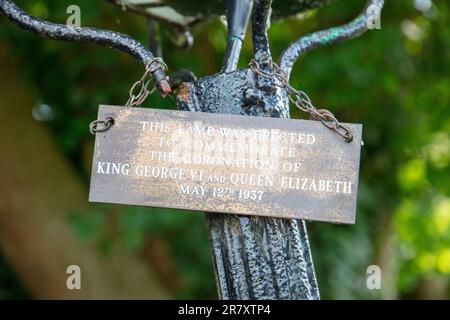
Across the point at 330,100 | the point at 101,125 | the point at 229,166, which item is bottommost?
the point at 229,166

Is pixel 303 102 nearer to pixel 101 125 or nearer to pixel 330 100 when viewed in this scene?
pixel 101 125

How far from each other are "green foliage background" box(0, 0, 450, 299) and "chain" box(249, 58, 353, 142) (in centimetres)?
286

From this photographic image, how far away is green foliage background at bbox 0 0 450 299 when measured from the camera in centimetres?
496

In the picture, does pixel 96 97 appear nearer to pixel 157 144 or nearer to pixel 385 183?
pixel 385 183

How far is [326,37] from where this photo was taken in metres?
1.86

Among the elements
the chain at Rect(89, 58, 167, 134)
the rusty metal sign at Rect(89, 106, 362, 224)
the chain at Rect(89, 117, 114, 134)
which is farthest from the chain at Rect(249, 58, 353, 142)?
the chain at Rect(89, 117, 114, 134)

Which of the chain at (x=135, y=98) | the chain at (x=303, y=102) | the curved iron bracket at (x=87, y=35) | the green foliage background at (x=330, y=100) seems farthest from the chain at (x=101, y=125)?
the green foliage background at (x=330, y=100)

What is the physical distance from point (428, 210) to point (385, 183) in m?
1.35

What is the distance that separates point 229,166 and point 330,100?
3.64 m

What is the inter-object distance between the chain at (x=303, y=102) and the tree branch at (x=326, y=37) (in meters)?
0.06

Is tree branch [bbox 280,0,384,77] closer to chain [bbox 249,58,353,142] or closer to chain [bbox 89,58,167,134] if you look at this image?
chain [bbox 249,58,353,142]

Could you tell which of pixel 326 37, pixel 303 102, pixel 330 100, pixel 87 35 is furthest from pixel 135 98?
pixel 330 100

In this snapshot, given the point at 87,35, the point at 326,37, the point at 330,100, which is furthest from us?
the point at 330,100

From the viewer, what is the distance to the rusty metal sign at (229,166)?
58.3 inches
